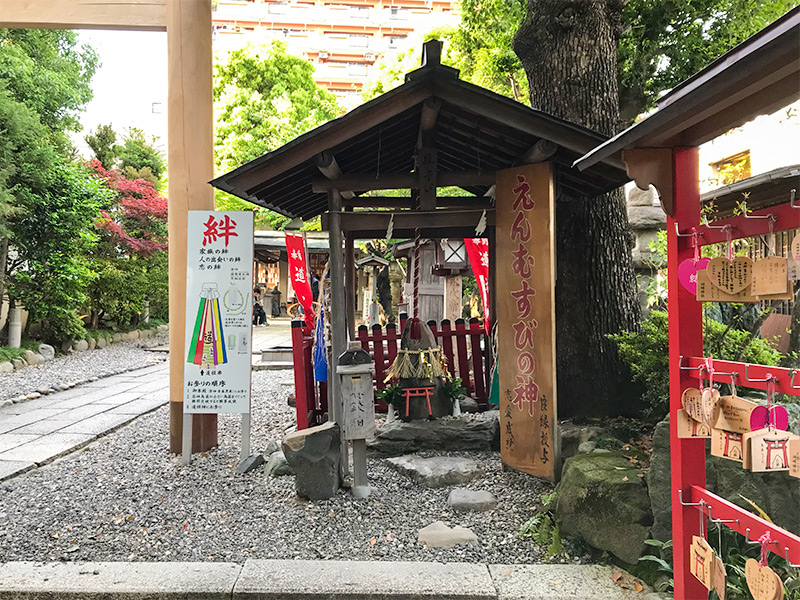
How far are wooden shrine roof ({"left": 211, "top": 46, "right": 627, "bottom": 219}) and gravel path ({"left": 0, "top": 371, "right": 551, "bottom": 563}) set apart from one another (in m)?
2.62

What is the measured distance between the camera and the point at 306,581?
10.4 ft

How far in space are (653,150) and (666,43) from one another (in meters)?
6.50

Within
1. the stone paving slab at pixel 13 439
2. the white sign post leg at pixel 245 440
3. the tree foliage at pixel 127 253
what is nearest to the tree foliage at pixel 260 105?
the tree foliage at pixel 127 253

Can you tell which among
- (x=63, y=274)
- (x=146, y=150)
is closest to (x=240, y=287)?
(x=63, y=274)

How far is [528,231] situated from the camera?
185 inches

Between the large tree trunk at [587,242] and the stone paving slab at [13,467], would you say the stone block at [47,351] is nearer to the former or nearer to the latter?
the stone paving slab at [13,467]

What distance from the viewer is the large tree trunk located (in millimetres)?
5426

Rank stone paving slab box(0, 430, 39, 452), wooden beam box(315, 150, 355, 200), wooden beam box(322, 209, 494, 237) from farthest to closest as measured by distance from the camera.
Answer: stone paving slab box(0, 430, 39, 452), wooden beam box(322, 209, 494, 237), wooden beam box(315, 150, 355, 200)

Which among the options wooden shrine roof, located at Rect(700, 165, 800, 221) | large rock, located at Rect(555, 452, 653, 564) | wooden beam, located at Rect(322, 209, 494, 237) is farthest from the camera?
wooden shrine roof, located at Rect(700, 165, 800, 221)

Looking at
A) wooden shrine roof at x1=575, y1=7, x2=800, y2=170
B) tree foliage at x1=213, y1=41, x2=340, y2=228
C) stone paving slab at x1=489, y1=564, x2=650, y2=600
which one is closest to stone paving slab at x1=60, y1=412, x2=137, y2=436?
stone paving slab at x1=489, y1=564, x2=650, y2=600

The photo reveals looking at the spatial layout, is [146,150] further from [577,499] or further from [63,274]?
[577,499]

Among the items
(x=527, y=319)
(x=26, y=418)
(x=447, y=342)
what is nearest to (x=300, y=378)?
(x=447, y=342)

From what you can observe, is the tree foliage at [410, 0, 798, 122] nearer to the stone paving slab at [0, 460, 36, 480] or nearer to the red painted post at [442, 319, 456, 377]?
the red painted post at [442, 319, 456, 377]

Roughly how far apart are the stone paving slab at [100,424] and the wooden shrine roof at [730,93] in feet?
23.1
